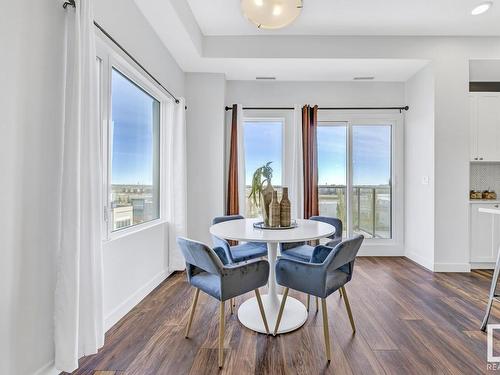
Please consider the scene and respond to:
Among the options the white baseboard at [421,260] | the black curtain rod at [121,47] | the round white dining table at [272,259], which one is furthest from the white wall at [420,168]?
the black curtain rod at [121,47]

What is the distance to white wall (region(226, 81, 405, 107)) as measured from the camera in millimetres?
4098

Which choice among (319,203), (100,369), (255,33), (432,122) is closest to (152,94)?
(255,33)

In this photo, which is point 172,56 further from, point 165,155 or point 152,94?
point 165,155

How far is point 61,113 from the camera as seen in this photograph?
5.05 feet

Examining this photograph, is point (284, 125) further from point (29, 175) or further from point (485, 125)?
point (29, 175)

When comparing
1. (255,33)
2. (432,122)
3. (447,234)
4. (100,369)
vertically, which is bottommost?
(100,369)

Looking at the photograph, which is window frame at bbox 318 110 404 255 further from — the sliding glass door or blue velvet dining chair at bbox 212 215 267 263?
blue velvet dining chair at bbox 212 215 267 263

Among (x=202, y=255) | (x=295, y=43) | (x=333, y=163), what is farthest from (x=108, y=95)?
(x=333, y=163)

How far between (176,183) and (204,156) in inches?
25.5

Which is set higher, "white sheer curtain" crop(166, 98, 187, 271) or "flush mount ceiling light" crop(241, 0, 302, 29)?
"flush mount ceiling light" crop(241, 0, 302, 29)

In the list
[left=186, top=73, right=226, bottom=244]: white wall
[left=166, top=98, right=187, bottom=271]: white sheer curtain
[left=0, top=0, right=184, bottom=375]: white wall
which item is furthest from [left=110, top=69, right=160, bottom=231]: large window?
[left=0, top=0, right=184, bottom=375]: white wall

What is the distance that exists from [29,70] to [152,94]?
1.68m

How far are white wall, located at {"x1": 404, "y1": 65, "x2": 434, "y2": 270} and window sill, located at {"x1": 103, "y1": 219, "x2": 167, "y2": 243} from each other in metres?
3.36

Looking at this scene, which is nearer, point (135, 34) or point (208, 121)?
point (135, 34)
